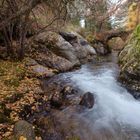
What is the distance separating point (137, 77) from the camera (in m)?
10.5

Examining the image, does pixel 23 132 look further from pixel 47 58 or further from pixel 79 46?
pixel 79 46

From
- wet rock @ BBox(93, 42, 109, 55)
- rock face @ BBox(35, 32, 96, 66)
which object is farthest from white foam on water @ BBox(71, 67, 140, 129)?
wet rock @ BBox(93, 42, 109, 55)

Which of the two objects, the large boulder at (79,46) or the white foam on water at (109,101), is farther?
the large boulder at (79,46)

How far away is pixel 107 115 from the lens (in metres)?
8.53

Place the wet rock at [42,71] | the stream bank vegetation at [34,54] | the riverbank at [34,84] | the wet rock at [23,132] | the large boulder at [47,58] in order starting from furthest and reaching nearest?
the large boulder at [47,58] → the wet rock at [42,71] → the riverbank at [34,84] → the stream bank vegetation at [34,54] → the wet rock at [23,132]

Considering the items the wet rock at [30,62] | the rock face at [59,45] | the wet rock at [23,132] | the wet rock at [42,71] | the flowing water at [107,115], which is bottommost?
the flowing water at [107,115]

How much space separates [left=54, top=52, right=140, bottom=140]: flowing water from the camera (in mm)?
7296

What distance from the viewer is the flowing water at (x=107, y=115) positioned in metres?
7.30

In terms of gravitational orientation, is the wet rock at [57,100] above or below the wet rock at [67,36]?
below

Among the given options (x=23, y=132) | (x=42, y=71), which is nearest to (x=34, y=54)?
(x=42, y=71)

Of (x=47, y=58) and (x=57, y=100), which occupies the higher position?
(x=47, y=58)

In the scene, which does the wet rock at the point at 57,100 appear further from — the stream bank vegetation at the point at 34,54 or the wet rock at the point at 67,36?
the wet rock at the point at 67,36

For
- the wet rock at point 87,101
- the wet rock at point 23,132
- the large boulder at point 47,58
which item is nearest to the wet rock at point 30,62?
the large boulder at point 47,58

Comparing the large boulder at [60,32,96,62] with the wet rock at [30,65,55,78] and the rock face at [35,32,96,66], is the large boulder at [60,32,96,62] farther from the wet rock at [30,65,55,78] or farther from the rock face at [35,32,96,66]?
the wet rock at [30,65,55,78]
